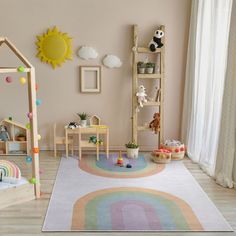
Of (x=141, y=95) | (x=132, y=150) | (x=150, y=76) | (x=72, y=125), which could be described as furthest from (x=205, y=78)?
(x=72, y=125)

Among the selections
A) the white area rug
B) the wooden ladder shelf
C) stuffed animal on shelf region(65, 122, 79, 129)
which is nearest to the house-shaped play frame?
the white area rug

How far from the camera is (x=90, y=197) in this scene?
3406mm

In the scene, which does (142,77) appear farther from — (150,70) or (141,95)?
(141,95)

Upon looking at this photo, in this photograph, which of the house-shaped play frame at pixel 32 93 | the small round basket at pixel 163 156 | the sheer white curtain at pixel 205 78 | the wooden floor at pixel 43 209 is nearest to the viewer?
the wooden floor at pixel 43 209

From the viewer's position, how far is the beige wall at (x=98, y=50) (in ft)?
15.9

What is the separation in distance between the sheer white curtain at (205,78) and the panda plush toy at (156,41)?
0.44 metres

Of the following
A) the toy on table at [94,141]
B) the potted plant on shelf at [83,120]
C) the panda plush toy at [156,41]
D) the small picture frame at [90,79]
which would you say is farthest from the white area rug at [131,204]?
the panda plush toy at [156,41]

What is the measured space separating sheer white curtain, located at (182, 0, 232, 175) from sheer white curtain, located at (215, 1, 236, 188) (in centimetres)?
23

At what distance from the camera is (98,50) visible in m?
4.95

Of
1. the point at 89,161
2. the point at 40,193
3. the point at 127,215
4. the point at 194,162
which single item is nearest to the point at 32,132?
the point at 40,193

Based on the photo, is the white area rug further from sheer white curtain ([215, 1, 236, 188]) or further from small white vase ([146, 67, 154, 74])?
small white vase ([146, 67, 154, 74])

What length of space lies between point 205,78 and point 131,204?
2.00m

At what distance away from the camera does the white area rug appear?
113 inches

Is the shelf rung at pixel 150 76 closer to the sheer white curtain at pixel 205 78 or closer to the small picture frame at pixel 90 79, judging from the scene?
the sheer white curtain at pixel 205 78
